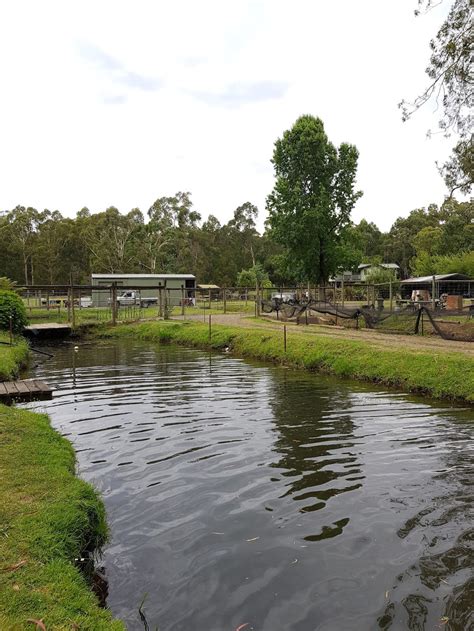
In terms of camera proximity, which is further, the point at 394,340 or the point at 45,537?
the point at 394,340

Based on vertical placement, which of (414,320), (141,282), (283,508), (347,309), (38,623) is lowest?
A: (283,508)

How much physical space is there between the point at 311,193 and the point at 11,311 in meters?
25.9

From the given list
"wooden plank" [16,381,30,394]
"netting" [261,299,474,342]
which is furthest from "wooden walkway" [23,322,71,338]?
"wooden plank" [16,381,30,394]

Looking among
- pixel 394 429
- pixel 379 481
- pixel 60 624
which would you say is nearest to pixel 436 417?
pixel 394 429

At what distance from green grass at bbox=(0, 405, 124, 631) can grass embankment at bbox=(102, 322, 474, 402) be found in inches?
350

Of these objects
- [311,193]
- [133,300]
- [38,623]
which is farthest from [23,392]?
[133,300]

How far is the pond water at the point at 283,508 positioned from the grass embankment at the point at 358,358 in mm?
1033

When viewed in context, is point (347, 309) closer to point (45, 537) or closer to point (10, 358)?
point (10, 358)

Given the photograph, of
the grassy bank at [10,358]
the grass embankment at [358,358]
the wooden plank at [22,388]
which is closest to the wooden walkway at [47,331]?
the grassy bank at [10,358]

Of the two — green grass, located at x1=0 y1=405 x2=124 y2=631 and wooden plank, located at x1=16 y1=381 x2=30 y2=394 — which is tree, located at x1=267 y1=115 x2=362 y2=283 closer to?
wooden plank, located at x1=16 y1=381 x2=30 y2=394

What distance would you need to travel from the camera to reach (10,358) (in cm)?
1556

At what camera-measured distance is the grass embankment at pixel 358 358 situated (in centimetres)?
1230

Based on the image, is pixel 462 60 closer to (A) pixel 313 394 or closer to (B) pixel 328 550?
(A) pixel 313 394

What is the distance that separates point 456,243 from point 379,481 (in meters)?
55.5
